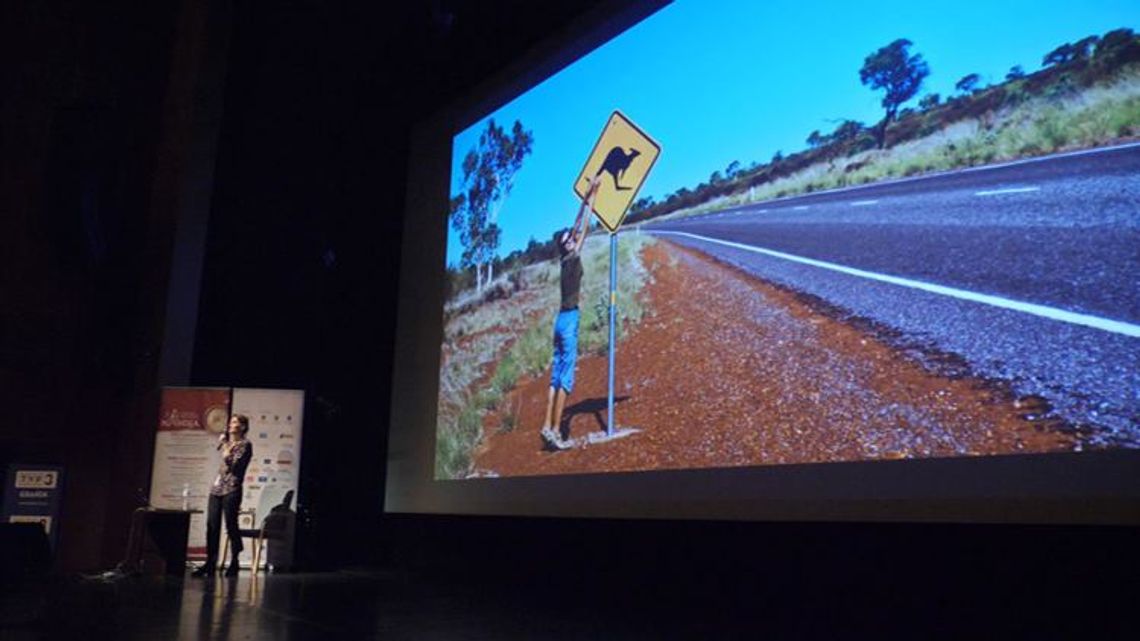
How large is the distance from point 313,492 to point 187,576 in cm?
162

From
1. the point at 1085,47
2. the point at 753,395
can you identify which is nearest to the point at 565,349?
the point at 753,395

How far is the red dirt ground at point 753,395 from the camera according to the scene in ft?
10.3

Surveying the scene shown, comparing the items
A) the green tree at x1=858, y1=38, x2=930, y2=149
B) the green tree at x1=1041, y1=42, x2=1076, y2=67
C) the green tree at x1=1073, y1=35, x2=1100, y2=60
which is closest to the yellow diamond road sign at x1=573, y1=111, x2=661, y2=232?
the green tree at x1=858, y1=38, x2=930, y2=149

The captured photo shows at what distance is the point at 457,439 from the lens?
624cm

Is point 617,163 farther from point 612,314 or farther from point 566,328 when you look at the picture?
point 566,328

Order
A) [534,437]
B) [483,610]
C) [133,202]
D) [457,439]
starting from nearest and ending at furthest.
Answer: [483,610] < [534,437] < [457,439] < [133,202]

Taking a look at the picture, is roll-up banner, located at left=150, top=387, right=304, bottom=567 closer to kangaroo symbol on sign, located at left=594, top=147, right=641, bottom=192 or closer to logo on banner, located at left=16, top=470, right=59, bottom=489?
logo on banner, located at left=16, top=470, right=59, bottom=489

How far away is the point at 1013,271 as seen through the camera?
2.97 m

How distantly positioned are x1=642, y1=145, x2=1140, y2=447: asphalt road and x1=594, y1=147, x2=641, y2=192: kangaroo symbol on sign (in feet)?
4.57

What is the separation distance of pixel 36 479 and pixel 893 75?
810 centimetres

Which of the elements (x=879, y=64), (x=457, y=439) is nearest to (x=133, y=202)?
(x=457, y=439)

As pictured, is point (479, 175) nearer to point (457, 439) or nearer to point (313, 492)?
point (457, 439)

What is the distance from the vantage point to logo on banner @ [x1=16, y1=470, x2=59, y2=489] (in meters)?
8.00

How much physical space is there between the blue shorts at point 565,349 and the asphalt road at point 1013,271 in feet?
5.32
